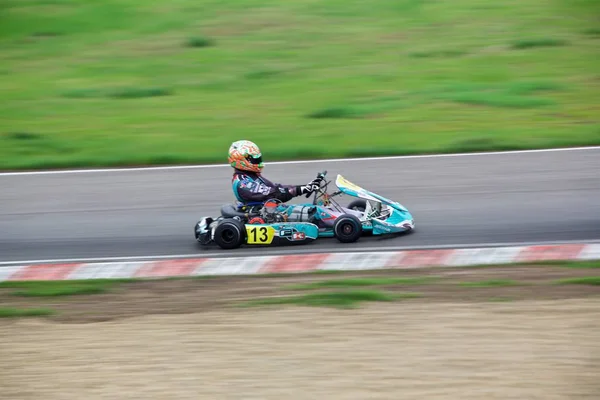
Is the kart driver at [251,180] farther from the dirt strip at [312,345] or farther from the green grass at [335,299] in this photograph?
the green grass at [335,299]

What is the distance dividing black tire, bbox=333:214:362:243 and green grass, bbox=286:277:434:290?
1.47 metres

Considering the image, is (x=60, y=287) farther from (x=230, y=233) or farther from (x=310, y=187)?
(x=310, y=187)

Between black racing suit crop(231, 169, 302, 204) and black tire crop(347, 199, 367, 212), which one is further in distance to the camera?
black tire crop(347, 199, 367, 212)

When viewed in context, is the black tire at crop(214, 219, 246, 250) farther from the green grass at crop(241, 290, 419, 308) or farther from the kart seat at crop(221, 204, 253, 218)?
the green grass at crop(241, 290, 419, 308)

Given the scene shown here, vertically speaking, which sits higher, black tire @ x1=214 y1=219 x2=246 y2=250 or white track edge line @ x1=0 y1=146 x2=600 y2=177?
white track edge line @ x1=0 y1=146 x2=600 y2=177

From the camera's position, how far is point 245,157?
466 inches

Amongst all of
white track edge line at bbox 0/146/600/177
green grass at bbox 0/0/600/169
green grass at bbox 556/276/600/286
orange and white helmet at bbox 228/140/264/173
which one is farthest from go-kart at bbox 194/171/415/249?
green grass at bbox 0/0/600/169

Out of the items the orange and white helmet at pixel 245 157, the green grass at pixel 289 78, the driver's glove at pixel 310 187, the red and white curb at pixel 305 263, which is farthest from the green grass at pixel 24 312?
the green grass at pixel 289 78

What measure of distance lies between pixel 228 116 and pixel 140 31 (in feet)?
26.3

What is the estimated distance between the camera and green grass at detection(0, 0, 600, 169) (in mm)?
17484

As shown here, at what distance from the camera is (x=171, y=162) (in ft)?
54.5

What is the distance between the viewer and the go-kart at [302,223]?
11953 millimetres

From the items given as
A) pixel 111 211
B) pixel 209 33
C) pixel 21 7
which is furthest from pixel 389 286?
pixel 21 7

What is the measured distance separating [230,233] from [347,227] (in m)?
1.52
